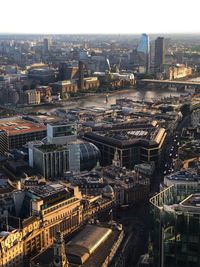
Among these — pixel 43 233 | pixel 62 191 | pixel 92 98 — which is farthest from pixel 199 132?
pixel 92 98

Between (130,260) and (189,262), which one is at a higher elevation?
(189,262)

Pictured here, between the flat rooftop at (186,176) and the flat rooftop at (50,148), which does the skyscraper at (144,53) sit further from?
the flat rooftop at (186,176)

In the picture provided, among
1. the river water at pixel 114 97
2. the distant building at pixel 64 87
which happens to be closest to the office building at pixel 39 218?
the river water at pixel 114 97

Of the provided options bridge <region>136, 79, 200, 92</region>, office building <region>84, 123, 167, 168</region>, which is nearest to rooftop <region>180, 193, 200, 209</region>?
office building <region>84, 123, 167, 168</region>

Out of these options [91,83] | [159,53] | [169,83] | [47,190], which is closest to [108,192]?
[47,190]

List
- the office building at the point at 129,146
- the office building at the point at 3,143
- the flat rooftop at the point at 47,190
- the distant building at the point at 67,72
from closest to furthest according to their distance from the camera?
the flat rooftop at the point at 47,190 < the office building at the point at 129,146 < the office building at the point at 3,143 < the distant building at the point at 67,72

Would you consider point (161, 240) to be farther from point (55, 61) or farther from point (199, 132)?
point (55, 61)
